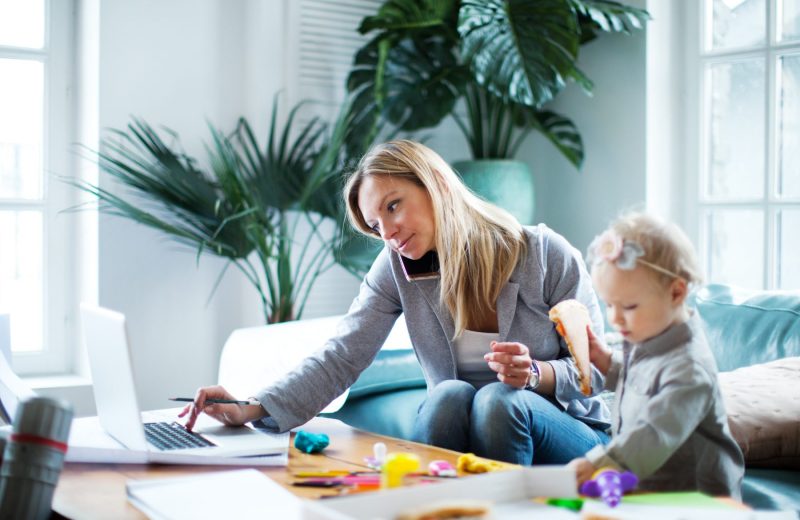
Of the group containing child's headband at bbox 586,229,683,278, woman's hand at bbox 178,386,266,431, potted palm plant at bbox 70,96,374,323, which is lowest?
woman's hand at bbox 178,386,266,431

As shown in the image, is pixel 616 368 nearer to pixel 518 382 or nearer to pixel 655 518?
pixel 655 518

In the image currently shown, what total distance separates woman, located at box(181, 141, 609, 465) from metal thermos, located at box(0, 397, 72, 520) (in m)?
0.51

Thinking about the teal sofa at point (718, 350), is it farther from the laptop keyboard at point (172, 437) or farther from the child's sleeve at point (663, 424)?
the child's sleeve at point (663, 424)

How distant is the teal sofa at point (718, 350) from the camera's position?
2.13 metres

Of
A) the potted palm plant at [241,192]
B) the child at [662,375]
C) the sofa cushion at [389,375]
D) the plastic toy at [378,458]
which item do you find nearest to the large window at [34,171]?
the potted palm plant at [241,192]

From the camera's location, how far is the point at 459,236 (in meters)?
1.84

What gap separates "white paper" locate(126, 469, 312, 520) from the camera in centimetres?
111

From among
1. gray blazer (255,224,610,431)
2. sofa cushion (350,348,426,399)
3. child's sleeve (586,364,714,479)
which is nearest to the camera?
child's sleeve (586,364,714,479)

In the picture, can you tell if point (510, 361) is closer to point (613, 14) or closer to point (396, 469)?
point (396, 469)

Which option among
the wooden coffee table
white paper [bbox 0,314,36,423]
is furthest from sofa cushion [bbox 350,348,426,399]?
white paper [bbox 0,314,36,423]

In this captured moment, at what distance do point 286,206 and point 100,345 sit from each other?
5.52ft

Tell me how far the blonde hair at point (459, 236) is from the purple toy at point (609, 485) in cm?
84

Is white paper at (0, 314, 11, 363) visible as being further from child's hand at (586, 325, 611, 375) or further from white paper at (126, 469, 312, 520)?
child's hand at (586, 325, 611, 375)

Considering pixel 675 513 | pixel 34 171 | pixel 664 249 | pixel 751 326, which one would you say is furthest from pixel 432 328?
pixel 34 171
